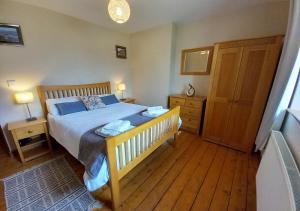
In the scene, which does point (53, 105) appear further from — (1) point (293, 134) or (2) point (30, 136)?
(1) point (293, 134)

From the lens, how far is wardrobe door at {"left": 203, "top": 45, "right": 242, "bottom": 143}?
85.9 inches

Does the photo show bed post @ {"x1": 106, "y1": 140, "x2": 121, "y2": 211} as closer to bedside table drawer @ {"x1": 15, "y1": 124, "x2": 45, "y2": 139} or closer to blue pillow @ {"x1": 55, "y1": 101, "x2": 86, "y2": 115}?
blue pillow @ {"x1": 55, "y1": 101, "x2": 86, "y2": 115}

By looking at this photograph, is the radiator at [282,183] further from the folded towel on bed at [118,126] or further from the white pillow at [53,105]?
the white pillow at [53,105]

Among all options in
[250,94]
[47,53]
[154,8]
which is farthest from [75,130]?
[250,94]

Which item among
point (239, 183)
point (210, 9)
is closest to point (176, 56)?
point (210, 9)

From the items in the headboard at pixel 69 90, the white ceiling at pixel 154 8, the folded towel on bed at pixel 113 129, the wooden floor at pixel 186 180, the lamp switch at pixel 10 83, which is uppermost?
the white ceiling at pixel 154 8

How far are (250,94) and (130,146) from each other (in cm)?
211

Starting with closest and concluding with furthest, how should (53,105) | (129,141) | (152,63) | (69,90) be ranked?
1. (129,141)
2. (53,105)
3. (69,90)
4. (152,63)

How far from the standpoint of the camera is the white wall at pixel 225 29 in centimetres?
215

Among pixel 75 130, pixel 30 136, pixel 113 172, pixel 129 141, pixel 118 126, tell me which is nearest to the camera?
pixel 113 172

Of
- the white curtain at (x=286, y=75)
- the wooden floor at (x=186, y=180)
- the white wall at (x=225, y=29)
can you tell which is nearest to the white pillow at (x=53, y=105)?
the wooden floor at (x=186, y=180)

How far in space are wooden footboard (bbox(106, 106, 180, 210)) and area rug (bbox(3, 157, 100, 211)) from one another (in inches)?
17.2

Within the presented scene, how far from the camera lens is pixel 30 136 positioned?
6.99 ft

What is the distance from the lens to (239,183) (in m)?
1.68
